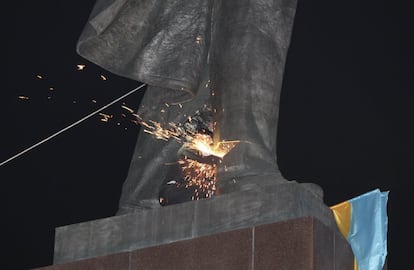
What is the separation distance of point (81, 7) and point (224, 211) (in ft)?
22.9

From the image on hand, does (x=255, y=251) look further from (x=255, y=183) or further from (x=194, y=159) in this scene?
(x=194, y=159)

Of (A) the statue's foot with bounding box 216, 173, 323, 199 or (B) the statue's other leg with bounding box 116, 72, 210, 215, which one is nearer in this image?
(A) the statue's foot with bounding box 216, 173, 323, 199

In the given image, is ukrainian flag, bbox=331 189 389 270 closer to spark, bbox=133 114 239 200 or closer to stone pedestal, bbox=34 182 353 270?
spark, bbox=133 114 239 200

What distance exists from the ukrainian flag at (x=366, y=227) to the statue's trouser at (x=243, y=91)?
154 centimetres

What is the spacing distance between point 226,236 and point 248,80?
856 millimetres

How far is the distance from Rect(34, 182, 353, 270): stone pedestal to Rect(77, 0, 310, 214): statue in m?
0.24

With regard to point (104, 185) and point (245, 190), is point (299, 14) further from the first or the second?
point (245, 190)

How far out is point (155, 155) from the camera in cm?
728

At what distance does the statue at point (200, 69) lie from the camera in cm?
682

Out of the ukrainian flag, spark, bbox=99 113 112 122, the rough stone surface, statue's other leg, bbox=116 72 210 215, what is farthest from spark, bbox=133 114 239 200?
spark, bbox=99 113 112 122

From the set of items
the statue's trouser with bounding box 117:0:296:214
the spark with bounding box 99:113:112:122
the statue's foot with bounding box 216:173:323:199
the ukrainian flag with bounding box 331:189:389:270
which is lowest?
the ukrainian flag with bounding box 331:189:389:270

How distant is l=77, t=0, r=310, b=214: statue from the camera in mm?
6820

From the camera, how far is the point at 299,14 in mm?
13664

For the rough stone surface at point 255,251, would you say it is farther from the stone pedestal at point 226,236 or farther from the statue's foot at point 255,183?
the statue's foot at point 255,183
